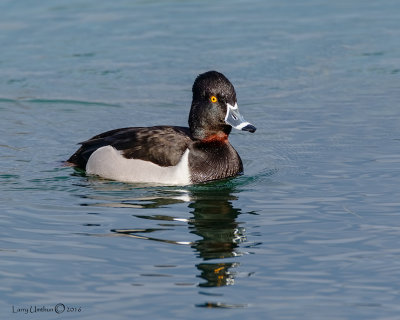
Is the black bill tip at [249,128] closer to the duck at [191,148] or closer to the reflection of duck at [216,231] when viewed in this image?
the duck at [191,148]

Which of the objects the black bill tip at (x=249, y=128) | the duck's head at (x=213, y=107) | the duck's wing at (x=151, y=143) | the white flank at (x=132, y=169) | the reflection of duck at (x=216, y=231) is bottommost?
Result: the reflection of duck at (x=216, y=231)

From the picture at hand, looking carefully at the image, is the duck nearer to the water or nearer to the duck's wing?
the duck's wing

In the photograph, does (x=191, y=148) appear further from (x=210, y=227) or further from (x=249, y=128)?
(x=210, y=227)

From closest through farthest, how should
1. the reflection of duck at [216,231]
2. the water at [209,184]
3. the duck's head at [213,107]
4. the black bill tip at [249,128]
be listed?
1. the water at [209,184]
2. the reflection of duck at [216,231]
3. the black bill tip at [249,128]
4. the duck's head at [213,107]

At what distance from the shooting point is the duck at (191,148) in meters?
11.1

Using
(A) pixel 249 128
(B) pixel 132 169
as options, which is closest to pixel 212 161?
(A) pixel 249 128

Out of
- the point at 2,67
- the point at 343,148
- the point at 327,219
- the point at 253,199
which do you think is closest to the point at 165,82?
the point at 2,67

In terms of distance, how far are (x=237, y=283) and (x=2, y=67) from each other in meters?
9.93

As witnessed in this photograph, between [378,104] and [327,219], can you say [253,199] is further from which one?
[378,104]

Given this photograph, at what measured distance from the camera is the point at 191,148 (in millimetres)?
11219

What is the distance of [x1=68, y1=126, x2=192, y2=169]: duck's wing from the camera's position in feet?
36.3

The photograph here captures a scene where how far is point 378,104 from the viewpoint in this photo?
46.3 ft

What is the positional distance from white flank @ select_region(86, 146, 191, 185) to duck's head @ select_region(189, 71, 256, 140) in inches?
16.5

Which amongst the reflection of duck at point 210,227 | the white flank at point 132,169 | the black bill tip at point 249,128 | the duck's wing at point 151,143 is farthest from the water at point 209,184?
the black bill tip at point 249,128
